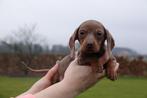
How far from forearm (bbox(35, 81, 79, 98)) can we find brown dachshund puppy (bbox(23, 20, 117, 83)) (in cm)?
54

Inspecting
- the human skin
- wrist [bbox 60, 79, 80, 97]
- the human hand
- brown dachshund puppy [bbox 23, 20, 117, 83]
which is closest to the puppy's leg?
brown dachshund puppy [bbox 23, 20, 117, 83]

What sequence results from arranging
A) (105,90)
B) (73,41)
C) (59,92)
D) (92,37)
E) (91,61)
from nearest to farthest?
(59,92), (91,61), (92,37), (73,41), (105,90)

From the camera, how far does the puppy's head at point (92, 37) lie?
467 centimetres

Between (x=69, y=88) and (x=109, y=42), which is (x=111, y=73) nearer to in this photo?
(x=109, y=42)

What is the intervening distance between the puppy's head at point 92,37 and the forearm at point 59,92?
0.78 metres

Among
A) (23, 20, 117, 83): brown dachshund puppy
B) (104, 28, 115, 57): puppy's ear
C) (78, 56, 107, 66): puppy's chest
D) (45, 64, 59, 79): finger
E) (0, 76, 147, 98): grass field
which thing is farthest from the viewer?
(0, 76, 147, 98): grass field

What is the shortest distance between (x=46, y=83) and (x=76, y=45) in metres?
0.57

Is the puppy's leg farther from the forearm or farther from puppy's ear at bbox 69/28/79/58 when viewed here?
the forearm

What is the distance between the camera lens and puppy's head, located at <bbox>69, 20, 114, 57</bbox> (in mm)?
4668

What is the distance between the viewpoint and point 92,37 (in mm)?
4738

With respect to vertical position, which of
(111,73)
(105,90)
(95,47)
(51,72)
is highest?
(95,47)

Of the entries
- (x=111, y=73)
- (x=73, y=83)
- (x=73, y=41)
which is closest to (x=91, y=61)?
(x=111, y=73)

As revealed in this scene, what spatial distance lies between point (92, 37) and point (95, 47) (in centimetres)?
13

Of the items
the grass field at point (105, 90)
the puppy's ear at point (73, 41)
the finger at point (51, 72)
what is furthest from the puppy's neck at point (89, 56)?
the grass field at point (105, 90)
